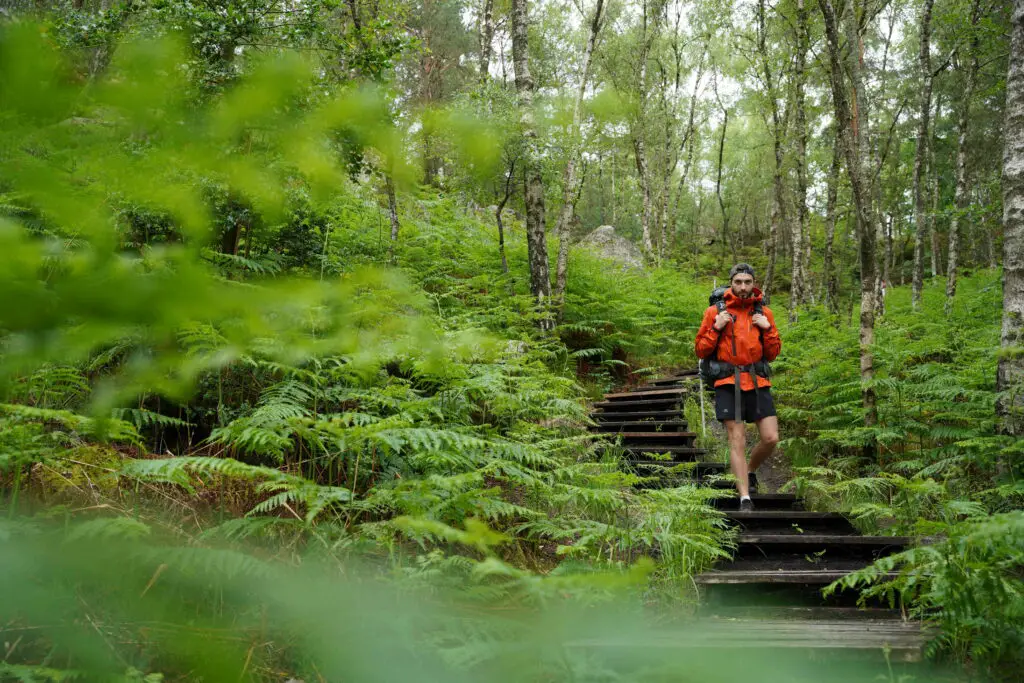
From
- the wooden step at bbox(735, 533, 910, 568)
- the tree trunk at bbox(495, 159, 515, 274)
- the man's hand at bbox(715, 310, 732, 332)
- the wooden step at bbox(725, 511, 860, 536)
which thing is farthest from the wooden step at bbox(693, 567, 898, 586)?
the tree trunk at bbox(495, 159, 515, 274)

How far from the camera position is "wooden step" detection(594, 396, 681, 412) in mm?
8453

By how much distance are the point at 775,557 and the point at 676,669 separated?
153 inches

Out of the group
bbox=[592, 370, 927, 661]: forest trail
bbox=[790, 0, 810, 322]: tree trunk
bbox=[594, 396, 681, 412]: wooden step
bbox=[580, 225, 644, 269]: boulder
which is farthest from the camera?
bbox=[580, 225, 644, 269]: boulder

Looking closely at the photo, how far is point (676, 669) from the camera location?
Answer: 2.84ft

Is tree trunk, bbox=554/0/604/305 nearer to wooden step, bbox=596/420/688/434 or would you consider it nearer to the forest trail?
wooden step, bbox=596/420/688/434

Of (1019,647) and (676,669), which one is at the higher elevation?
(676,669)

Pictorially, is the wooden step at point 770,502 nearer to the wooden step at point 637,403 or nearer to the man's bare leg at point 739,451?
the man's bare leg at point 739,451

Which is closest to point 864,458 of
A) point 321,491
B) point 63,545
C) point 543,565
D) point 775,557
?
point 775,557

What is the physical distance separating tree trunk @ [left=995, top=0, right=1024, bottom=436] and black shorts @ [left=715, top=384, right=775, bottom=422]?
194cm

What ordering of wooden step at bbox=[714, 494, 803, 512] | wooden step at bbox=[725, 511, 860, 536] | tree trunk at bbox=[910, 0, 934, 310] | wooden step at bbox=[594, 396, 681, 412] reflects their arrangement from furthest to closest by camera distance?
tree trunk at bbox=[910, 0, 934, 310] < wooden step at bbox=[594, 396, 681, 412] < wooden step at bbox=[714, 494, 803, 512] < wooden step at bbox=[725, 511, 860, 536]

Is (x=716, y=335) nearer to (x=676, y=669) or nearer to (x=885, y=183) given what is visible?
(x=676, y=669)

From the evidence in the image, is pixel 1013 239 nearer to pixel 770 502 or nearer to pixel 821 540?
pixel 770 502

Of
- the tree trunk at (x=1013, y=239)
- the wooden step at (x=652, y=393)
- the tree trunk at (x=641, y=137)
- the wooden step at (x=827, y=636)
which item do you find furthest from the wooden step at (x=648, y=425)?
the tree trunk at (x=641, y=137)

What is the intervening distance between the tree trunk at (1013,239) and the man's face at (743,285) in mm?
2126
